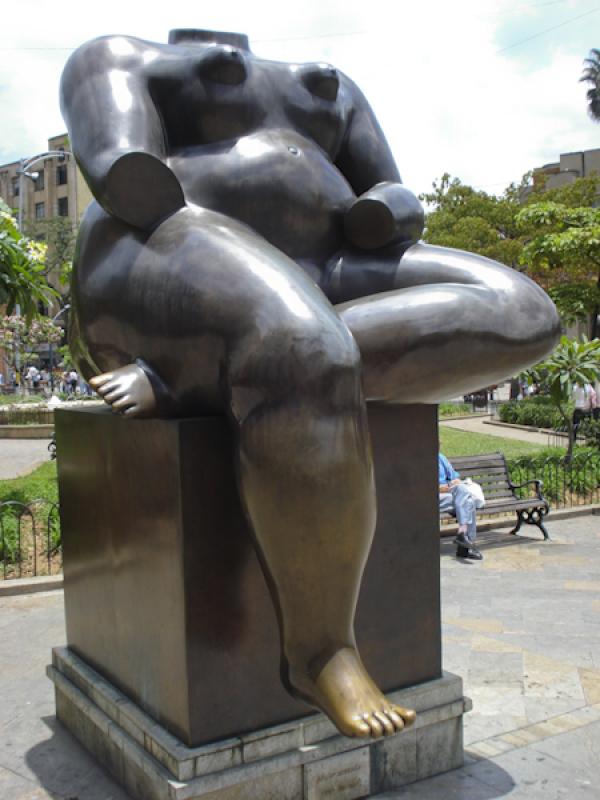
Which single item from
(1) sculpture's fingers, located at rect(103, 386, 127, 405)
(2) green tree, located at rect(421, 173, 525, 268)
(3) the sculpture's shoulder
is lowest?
(1) sculpture's fingers, located at rect(103, 386, 127, 405)

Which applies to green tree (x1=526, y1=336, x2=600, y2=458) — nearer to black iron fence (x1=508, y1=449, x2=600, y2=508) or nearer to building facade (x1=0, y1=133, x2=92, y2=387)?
black iron fence (x1=508, y1=449, x2=600, y2=508)

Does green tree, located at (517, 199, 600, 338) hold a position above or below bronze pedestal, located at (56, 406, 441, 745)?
above

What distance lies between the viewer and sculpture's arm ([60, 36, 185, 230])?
284 cm

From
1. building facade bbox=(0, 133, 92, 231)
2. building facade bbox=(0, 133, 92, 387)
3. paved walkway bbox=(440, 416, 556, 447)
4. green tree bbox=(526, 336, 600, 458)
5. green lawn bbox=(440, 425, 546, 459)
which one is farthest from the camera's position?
building facade bbox=(0, 133, 92, 231)

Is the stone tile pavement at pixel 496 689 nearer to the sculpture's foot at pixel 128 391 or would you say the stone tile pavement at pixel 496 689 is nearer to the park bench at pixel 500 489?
the park bench at pixel 500 489

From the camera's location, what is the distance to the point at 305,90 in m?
3.34

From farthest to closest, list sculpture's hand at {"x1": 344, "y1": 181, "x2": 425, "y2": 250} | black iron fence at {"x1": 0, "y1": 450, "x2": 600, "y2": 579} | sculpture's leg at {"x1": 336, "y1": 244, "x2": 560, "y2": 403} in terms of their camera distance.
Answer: black iron fence at {"x1": 0, "y1": 450, "x2": 600, "y2": 579} → sculpture's hand at {"x1": 344, "y1": 181, "x2": 425, "y2": 250} → sculpture's leg at {"x1": 336, "y1": 244, "x2": 560, "y2": 403}

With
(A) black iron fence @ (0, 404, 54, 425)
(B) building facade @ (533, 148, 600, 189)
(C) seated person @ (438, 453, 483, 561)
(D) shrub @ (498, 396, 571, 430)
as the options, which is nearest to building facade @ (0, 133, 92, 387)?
(B) building facade @ (533, 148, 600, 189)

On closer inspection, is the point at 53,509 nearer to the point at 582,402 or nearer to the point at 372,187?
the point at 372,187

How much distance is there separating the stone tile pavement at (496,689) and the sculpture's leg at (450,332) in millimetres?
1611

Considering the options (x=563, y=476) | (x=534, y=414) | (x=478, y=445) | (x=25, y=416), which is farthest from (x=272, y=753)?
(x=25, y=416)

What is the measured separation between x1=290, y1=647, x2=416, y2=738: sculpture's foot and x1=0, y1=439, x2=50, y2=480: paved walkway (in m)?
11.4

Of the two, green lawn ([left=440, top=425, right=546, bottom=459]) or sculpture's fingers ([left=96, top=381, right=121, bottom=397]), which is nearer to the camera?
sculpture's fingers ([left=96, top=381, right=121, bottom=397])

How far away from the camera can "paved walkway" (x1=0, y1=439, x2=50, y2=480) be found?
45.9ft
